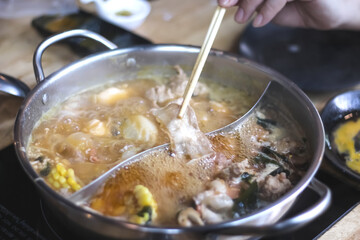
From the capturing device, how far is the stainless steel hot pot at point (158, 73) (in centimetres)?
137

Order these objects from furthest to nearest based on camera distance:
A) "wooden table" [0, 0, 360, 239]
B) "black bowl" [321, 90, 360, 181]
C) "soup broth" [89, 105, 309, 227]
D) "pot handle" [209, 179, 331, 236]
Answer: "wooden table" [0, 0, 360, 239] → "black bowl" [321, 90, 360, 181] → "soup broth" [89, 105, 309, 227] → "pot handle" [209, 179, 331, 236]

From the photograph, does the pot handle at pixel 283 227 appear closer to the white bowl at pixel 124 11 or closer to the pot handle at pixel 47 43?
the pot handle at pixel 47 43

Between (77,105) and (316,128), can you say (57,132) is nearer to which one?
(77,105)

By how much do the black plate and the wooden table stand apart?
15 centimetres

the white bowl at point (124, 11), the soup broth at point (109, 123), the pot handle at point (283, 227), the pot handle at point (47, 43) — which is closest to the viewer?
the pot handle at point (283, 227)

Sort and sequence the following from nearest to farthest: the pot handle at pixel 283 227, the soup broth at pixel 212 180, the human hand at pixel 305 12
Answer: the pot handle at pixel 283 227 → the soup broth at pixel 212 180 → the human hand at pixel 305 12

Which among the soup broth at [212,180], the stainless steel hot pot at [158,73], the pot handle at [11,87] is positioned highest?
the stainless steel hot pot at [158,73]

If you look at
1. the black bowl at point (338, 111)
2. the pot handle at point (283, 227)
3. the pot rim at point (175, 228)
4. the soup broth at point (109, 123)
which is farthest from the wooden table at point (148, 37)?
the pot handle at point (283, 227)

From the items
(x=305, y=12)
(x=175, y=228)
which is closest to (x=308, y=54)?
(x=305, y=12)

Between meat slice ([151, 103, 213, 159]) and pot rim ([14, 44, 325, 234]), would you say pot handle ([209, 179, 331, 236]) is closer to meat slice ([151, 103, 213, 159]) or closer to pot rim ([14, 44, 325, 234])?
pot rim ([14, 44, 325, 234])

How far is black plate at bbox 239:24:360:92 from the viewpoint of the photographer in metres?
2.72

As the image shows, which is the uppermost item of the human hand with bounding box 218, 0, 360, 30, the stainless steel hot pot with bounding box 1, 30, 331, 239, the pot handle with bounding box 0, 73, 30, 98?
the human hand with bounding box 218, 0, 360, 30

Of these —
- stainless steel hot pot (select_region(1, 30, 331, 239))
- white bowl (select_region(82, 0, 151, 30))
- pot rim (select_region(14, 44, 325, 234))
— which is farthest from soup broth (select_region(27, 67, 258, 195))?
white bowl (select_region(82, 0, 151, 30))

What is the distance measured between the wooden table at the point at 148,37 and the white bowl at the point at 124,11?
12 centimetres
